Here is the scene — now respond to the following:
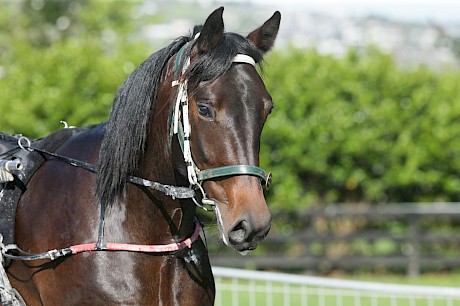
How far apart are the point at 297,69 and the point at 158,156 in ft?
32.9

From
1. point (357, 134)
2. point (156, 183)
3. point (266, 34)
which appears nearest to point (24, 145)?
point (156, 183)

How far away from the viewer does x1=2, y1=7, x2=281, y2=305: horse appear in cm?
348

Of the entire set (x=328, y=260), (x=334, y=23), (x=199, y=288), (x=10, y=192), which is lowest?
(x=199, y=288)

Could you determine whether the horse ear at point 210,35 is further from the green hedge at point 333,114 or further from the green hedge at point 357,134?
the green hedge at point 357,134

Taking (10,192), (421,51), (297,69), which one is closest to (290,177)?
(297,69)

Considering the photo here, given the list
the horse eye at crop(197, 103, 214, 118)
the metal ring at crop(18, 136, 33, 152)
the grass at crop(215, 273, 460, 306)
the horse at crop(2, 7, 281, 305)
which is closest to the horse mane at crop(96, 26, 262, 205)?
the horse at crop(2, 7, 281, 305)

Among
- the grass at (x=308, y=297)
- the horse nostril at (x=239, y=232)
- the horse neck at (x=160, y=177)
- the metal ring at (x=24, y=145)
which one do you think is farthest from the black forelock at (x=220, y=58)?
the grass at (x=308, y=297)

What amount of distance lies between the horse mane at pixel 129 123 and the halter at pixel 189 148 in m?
0.13

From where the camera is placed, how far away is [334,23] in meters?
30.7

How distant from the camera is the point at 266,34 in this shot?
394 centimetres

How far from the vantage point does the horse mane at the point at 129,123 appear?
12.4 ft

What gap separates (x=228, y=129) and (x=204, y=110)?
154mm

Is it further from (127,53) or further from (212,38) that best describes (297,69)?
(212,38)

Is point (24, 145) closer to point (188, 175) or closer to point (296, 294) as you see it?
point (188, 175)
